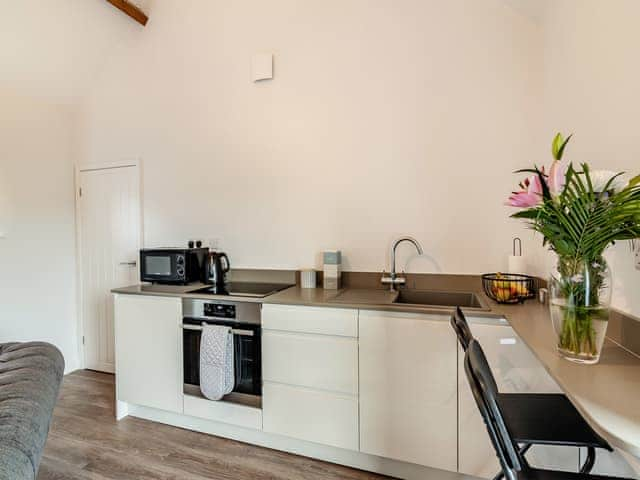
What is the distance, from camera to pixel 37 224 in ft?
9.87

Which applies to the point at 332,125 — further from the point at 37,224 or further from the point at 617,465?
the point at 37,224

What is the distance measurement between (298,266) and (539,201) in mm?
1776

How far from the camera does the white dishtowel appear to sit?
2.04m

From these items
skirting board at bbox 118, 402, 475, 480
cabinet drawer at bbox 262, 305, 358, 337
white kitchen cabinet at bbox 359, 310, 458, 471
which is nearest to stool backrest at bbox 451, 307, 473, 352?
white kitchen cabinet at bbox 359, 310, 458, 471

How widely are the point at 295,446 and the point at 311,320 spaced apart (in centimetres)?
81

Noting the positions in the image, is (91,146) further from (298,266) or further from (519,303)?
(519,303)

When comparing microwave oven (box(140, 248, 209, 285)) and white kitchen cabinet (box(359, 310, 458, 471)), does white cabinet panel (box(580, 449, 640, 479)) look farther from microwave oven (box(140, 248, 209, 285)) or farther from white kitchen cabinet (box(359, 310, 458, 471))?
microwave oven (box(140, 248, 209, 285))

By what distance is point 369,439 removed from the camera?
6.01 feet

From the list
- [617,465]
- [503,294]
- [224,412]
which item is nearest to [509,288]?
[503,294]

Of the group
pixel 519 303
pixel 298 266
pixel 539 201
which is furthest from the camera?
pixel 298 266

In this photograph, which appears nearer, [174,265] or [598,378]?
[598,378]

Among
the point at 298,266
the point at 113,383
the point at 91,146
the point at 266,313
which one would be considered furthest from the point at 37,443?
the point at 91,146

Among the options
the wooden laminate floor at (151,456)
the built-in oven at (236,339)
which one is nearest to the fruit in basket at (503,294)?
the wooden laminate floor at (151,456)

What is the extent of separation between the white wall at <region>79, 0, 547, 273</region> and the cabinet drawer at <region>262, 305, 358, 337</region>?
62 centimetres
